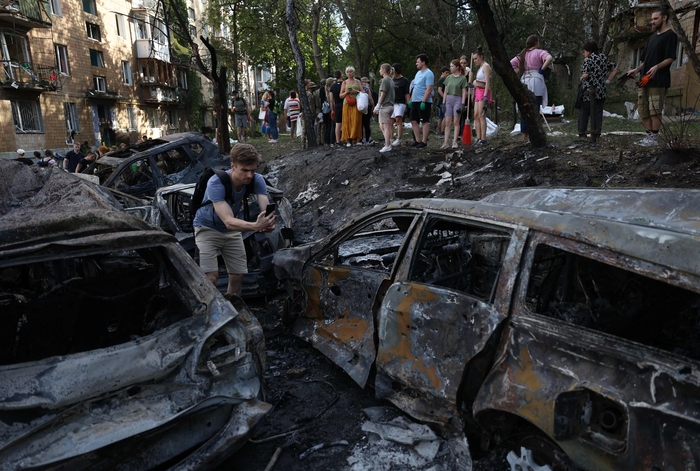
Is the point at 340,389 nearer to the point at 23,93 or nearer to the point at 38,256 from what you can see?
the point at 38,256

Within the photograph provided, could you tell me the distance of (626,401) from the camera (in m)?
2.07

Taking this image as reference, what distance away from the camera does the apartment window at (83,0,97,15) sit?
3034cm

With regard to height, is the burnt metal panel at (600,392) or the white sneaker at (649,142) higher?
the white sneaker at (649,142)

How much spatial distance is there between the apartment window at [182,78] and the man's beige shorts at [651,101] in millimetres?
41011

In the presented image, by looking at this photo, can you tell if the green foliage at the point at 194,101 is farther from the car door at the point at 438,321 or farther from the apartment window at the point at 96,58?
the car door at the point at 438,321

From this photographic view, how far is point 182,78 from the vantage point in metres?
44.2

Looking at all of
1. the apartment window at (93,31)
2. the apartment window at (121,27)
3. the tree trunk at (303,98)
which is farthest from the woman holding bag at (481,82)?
the apartment window at (121,27)

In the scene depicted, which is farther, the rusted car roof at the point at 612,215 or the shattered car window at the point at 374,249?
the shattered car window at the point at 374,249

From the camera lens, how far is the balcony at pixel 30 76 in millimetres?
24042

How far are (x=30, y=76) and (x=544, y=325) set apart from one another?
29.4 metres

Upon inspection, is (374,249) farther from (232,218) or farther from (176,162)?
(176,162)

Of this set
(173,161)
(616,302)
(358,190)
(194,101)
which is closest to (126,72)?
(194,101)

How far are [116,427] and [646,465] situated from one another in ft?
7.84

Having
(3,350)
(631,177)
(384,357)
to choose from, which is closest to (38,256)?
(3,350)
